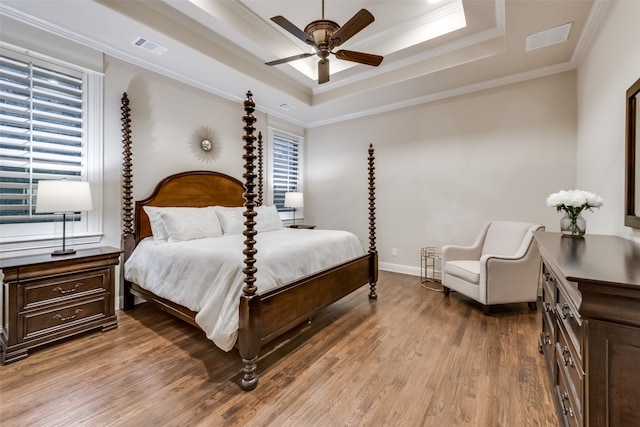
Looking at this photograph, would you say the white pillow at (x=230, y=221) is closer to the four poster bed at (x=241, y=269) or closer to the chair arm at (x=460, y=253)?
the four poster bed at (x=241, y=269)

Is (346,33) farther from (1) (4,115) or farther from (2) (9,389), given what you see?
(2) (9,389)

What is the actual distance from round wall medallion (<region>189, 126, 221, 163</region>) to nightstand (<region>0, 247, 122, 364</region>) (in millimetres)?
1796

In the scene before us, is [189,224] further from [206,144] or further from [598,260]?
[598,260]

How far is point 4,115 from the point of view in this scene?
96.9 inches

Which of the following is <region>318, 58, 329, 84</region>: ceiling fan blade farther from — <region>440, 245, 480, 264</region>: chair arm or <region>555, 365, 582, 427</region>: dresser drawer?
<region>555, 365, 582, 427</region>: dresser drawer

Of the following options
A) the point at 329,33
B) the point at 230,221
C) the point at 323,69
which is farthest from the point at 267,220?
the point at 329,33

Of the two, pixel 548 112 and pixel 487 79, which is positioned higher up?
pixel 487 79

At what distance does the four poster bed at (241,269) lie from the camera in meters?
1.92

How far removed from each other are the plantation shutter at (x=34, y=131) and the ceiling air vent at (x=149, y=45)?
2.23ft

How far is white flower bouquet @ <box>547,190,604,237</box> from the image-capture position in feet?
6.41

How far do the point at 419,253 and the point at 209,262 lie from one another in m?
3.40

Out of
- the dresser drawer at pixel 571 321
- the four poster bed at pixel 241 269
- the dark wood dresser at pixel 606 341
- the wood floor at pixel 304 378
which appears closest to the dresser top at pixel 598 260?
the dark wood dresser at pixel 606 341

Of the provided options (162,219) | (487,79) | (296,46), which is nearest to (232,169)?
(162,219)

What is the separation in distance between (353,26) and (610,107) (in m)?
2.18
